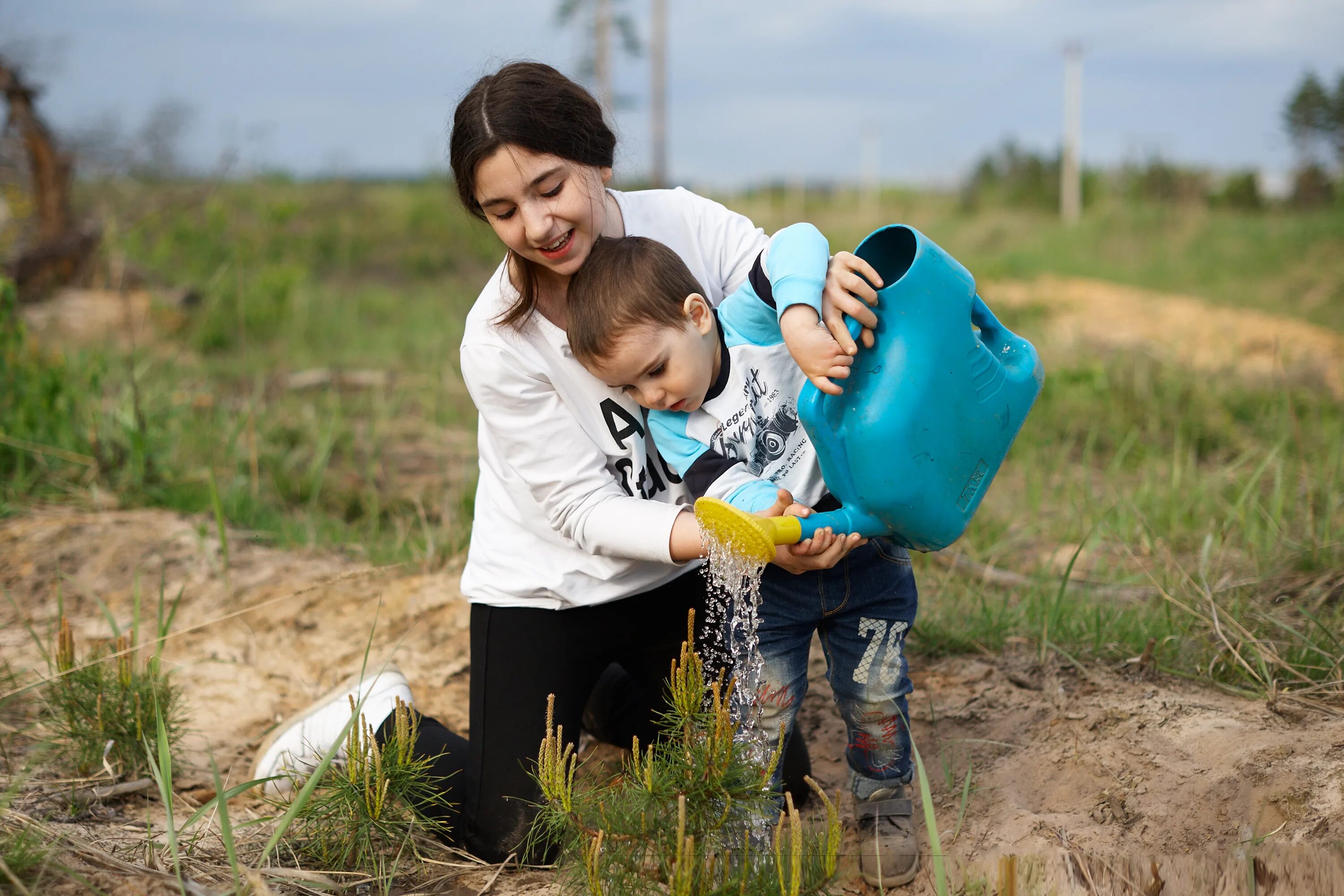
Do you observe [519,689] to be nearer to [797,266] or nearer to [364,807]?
[364,807]

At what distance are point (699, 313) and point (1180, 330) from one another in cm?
637

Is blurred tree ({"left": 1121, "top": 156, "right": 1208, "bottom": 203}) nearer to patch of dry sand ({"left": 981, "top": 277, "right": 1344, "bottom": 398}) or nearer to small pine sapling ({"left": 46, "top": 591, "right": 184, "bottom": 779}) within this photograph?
patch of dry sand ({"left": 981, "top": 277, "right": 1344, "bottom": 398})

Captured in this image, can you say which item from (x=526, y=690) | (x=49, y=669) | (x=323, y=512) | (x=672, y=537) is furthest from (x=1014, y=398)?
(x=323, y=512)

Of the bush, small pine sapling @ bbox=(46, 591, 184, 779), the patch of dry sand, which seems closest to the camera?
small pine sapling @ bbox=(46, 591, 184, 779)

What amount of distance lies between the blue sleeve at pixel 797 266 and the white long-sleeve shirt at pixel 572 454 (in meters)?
0.22

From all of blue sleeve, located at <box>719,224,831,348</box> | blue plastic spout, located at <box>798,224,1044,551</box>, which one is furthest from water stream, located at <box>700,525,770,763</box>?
blue sleeve, located at <box>719,224,831,348</box>

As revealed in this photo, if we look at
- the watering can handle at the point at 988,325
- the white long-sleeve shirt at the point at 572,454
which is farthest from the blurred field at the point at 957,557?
the watering can handle at the point at 988,325

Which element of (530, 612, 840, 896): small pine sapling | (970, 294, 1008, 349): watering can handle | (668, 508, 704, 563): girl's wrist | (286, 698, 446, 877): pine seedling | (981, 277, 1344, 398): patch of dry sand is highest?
(970, 294, 1008, 349): watering can handle

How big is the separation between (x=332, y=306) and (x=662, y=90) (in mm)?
9759

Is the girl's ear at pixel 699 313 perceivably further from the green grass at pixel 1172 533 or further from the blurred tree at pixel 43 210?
the blurred tree at pixel 43 210

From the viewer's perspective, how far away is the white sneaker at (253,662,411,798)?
2.18 m

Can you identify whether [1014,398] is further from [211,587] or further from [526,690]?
[211,587]

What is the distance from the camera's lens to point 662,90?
15.9 meters

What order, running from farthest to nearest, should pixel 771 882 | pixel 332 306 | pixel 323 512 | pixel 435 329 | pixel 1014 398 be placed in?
pixel 332 306 < pixel 435 329 < pixel 323 512 < pixel 1014 398 < pixel 771 882
